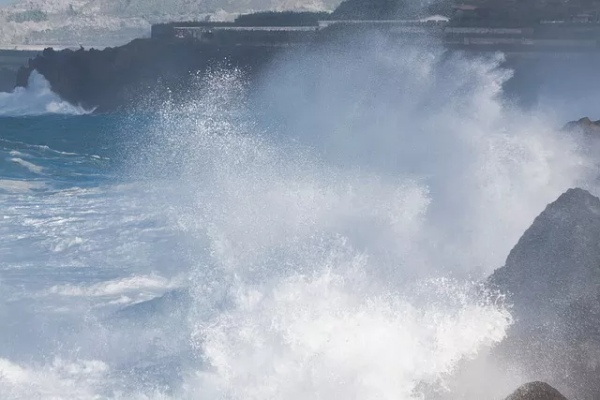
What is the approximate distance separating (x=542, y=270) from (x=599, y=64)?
78.3ft

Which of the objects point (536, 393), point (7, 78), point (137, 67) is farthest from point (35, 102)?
point (536, 393)

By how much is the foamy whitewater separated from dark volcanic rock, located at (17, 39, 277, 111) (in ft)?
39.1

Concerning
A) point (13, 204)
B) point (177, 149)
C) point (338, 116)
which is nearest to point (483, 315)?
point (13, 204)

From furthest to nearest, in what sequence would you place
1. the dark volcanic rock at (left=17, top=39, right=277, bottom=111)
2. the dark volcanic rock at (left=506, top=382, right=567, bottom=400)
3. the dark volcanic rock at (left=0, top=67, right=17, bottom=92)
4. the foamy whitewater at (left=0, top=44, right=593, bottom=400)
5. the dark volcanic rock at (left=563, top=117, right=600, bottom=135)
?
the dark volcanic rock at (left=0, top=67, right=17, bottom=92)
the dark volcanic rock at (left=17, top=39, right=277, bottom=111)
the dark volcanic rock at (left=563, top=117, right=600, bottom=135)
the foamy whitewater at (left=0, top=44, right=593, bottom=400)
the dark volcanic rock at (left=506, top=382, right=567, bottom=400)

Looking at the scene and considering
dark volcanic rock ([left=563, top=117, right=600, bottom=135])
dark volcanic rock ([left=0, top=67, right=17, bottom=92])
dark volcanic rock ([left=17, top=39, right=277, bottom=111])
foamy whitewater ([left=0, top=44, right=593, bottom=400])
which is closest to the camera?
foamy whitewater ([left=0, top=44, right=593, bottom=400])

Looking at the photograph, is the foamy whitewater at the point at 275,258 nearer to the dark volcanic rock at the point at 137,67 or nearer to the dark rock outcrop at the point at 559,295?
the dark rock outcrop at the point at 559,295

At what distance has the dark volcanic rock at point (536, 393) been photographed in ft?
17.0

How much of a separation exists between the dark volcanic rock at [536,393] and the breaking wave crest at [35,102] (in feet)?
103

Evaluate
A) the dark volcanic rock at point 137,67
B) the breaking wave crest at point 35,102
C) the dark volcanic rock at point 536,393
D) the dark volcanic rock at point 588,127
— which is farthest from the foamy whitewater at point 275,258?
the breaking wave crest at point 35,102

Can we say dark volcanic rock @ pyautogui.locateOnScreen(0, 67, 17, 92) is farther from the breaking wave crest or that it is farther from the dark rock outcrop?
the dark rock outcrop

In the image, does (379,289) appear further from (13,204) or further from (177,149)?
(177,149)

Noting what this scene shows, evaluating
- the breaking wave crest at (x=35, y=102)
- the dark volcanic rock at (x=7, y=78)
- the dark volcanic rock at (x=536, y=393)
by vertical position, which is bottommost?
the dark volcanic rock at (x=7, y=78)

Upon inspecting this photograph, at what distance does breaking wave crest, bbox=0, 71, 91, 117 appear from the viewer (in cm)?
3491

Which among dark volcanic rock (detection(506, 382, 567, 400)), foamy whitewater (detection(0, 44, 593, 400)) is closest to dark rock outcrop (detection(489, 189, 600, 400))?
foamy whitewater (detection(0, 44, 593, 400))
